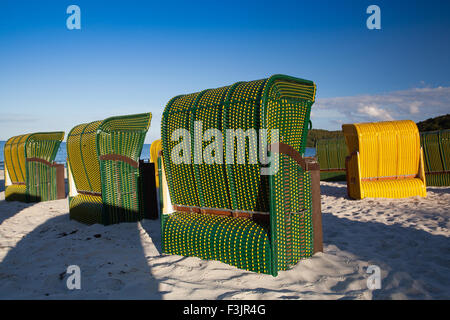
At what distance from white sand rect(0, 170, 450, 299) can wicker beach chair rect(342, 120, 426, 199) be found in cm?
195

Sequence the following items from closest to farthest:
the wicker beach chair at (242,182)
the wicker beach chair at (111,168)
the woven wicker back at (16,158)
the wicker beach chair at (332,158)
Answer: the wicker beach chair at (242,182) < the wicker beach chair at (111,168) < the woven wicker back at (16,158) < the wicker beach chair at (332,158)

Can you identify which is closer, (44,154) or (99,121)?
(99,121)

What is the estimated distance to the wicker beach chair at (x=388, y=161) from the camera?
9695 millimetres

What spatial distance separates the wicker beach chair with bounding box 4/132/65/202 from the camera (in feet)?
38.9

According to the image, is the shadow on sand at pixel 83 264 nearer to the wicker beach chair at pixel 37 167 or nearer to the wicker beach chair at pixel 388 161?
the wicker beach chair at pixel 37 167

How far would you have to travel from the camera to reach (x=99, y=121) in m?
8.06

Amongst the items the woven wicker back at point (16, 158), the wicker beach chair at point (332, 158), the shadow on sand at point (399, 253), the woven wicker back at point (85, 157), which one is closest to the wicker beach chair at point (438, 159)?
the wicker beach chair at point (332, 158)

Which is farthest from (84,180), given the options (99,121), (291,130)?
(291,130)

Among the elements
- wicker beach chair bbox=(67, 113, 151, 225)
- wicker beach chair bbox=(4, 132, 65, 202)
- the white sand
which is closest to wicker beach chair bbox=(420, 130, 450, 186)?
the white sand

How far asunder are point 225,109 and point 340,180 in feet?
43.3

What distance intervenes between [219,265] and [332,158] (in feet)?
42.8

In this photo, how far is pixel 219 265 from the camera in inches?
177

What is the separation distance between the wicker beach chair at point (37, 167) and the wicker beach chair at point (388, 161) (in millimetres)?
10321
